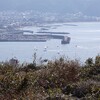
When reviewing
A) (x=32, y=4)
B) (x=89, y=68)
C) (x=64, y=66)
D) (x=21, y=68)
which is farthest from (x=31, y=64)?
(x=32, y=4)

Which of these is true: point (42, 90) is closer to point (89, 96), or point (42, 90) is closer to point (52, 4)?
point (89, 96)

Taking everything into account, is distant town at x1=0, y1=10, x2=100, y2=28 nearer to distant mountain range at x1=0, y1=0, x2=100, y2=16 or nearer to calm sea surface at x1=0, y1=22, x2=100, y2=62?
distant mountain range at x1=0, y1=0, x2=100, y2=16

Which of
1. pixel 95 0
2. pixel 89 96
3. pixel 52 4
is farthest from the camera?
pixel 52 4

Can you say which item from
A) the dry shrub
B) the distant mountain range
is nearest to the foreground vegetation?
the dry shrub

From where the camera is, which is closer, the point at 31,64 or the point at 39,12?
the point at 31,64

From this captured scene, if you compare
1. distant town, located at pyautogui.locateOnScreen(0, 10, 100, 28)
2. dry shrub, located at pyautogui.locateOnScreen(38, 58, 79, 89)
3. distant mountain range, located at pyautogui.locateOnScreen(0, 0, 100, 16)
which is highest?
dry shrub, located at pyautogui.locateOnScreen(38, 58, 79, 89)

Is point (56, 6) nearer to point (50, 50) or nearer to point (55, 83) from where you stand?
point (50, 50)

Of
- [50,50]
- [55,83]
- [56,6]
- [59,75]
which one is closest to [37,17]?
[56,6]

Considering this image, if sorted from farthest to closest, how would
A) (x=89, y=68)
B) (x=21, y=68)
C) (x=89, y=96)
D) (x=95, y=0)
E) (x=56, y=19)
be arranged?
(x=56, y=19), (x=95, y=0), (x=21, y=68), (x=89, y=68), (x=89, y=96)
